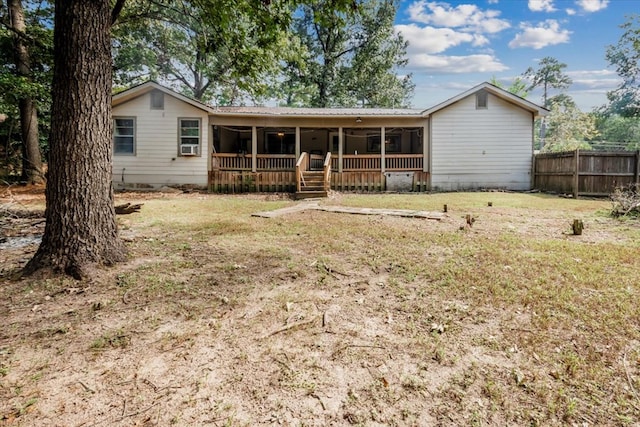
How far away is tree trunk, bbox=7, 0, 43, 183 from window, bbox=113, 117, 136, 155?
282 centimetres

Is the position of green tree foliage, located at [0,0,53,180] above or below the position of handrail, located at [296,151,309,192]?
above

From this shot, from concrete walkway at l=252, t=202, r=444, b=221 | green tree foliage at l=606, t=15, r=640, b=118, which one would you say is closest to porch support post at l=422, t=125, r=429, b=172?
concrete walkway at l=252, t=202, r=444, b=221

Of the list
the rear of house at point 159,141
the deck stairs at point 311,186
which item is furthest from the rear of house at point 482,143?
the rear of house at point 159,141

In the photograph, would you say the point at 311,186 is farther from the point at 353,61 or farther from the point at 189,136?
the point at 353,61

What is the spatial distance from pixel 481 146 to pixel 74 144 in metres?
15.3

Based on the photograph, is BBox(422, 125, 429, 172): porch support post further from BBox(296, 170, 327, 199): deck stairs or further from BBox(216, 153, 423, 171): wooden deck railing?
BBox(296, 170, 327, 199): deck stairs

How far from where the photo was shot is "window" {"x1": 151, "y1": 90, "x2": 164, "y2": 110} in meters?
14.1

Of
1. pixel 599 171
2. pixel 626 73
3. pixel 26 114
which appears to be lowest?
pixel 599 171

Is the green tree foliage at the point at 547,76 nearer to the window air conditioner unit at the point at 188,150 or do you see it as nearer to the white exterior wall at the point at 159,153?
the white exterior wall at the point at 159,153

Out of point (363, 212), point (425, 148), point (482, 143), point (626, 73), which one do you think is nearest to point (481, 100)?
point (482, 143)

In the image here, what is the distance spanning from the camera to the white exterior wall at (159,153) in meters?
14.3

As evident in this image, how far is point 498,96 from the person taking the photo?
14.8 meters

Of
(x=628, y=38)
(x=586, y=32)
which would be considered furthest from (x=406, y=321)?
(x=586, y=32)

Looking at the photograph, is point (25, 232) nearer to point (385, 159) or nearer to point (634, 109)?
point (385, 159)
